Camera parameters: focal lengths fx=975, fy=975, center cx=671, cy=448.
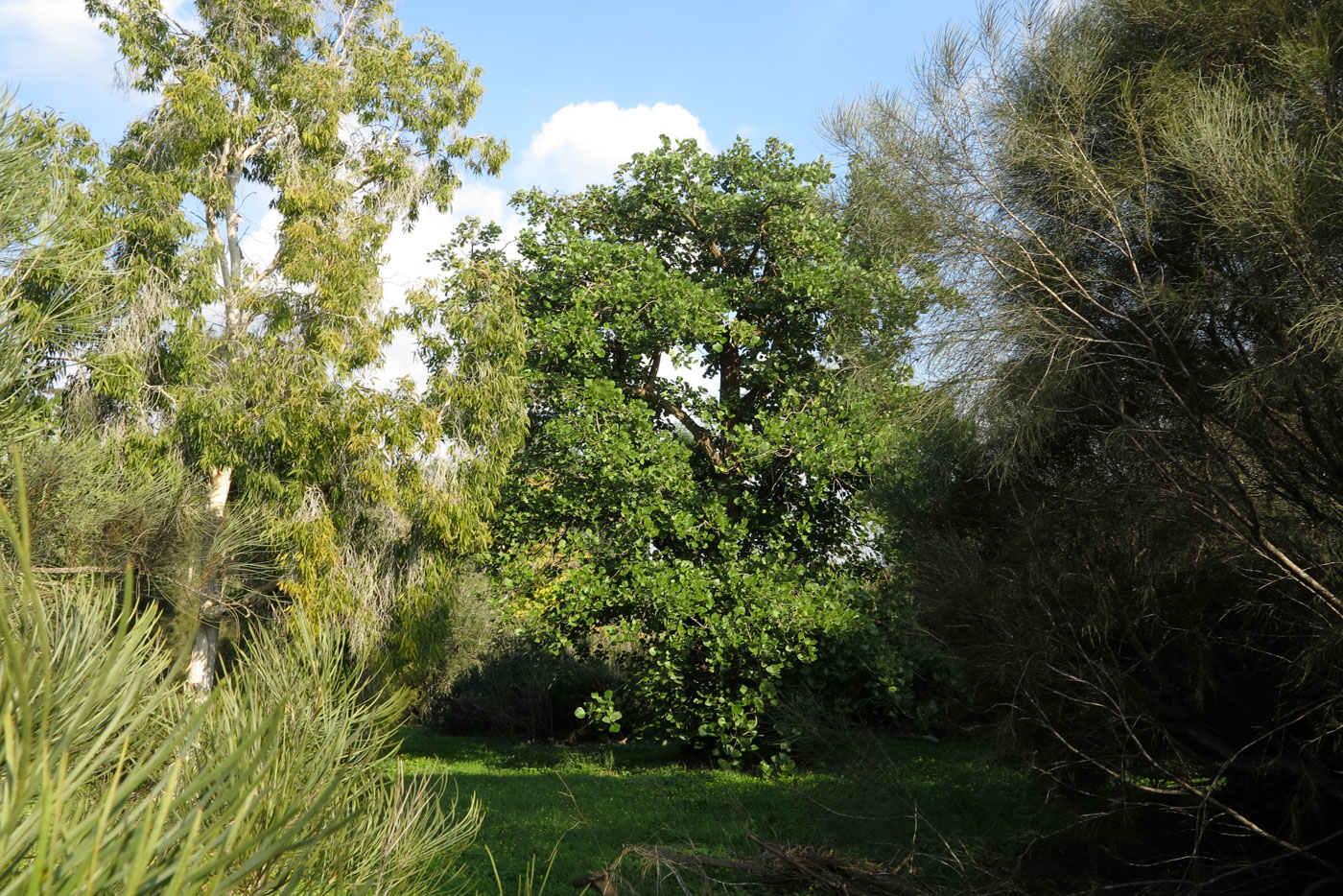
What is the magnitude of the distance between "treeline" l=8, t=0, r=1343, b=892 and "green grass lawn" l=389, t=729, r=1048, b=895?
542mm

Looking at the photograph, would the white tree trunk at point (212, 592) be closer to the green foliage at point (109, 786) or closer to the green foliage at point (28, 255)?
the green foliage at point (28, 255)

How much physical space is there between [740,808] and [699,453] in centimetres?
446

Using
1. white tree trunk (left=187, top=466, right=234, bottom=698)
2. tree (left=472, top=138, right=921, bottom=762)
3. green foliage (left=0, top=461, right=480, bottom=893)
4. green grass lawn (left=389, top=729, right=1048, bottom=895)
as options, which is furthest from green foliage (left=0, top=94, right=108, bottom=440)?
tree (left=472, top=138, right=921, bottom=762)

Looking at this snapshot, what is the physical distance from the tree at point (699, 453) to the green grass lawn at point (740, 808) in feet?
2.73

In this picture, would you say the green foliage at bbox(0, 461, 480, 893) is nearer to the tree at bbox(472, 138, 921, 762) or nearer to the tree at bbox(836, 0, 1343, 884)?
the tree at bbox(836, 0, 1343, 884)

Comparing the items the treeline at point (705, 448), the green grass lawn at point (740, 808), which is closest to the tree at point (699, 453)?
the treeline at point (705, 448)

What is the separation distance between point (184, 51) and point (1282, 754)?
46.1 feet

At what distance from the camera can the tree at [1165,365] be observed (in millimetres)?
4090

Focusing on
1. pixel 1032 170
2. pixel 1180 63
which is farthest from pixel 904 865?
pixel 1180 63

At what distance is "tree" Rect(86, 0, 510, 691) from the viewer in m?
11.4

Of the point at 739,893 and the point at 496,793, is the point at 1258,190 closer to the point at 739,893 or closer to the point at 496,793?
the point at 739,893

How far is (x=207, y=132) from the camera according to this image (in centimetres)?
1212

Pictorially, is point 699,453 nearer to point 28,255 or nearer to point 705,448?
point 705,448

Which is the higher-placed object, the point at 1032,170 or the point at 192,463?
the point at 1032,170
